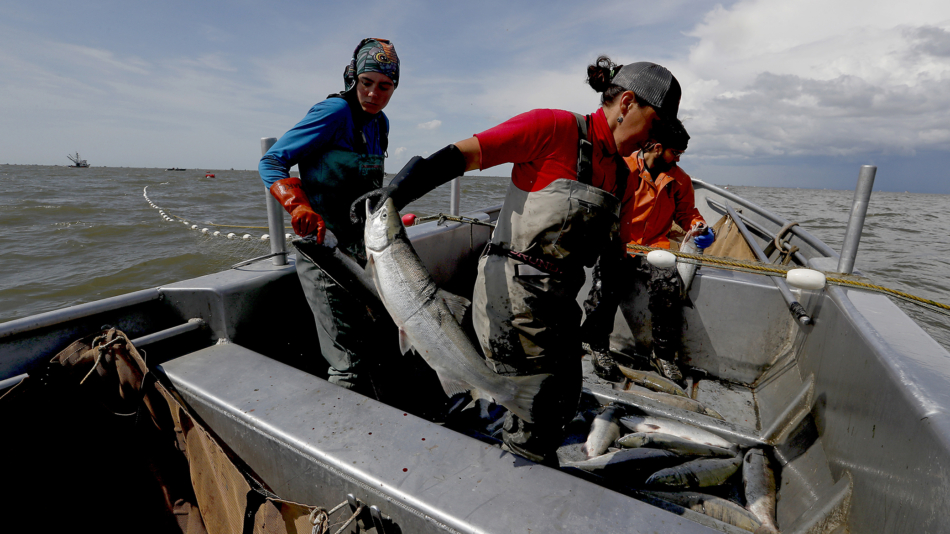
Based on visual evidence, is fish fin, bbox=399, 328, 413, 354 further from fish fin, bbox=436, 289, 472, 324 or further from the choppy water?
the choppy water

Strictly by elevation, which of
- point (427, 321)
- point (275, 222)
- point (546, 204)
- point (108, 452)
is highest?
point (546, 204)

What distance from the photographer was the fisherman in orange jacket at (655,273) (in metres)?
4.04

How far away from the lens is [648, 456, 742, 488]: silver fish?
2.58 m

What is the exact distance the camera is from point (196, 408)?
1933mm

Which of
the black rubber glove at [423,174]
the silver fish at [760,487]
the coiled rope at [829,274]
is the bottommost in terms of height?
the silver fish at [760,487]

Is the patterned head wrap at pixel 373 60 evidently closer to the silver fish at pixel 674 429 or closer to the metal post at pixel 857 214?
the silver fish at pixel 674 429

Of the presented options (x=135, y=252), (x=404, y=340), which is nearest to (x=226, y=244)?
(x=135, y=252)

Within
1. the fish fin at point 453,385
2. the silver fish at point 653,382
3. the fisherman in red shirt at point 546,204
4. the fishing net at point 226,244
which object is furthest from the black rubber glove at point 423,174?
the fishing net at point 226,244

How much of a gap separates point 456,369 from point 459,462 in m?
0.45

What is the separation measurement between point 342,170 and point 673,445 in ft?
9.28

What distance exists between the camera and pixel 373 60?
253 centimetres

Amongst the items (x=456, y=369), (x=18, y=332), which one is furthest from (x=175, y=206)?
(x=456, y=369)

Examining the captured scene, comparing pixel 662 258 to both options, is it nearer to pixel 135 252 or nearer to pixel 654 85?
pixel 654 85

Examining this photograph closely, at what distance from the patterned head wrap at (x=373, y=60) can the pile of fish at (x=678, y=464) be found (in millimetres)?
2648
